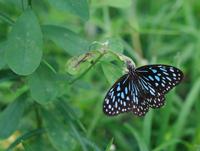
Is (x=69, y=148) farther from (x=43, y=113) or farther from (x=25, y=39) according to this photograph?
(x=25, y=39)

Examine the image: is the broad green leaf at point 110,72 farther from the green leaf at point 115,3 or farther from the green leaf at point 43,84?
the green leaf at point 115,3

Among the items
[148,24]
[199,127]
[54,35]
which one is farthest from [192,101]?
[54,35]

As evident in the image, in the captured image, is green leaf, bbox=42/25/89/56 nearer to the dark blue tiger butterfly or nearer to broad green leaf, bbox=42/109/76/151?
the dark blue tiger butterfly

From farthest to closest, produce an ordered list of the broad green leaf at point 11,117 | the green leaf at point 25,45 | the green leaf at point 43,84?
the broad green leaf at point 11,117, the green leaf at point 43,84, the green leaf at point 25,45

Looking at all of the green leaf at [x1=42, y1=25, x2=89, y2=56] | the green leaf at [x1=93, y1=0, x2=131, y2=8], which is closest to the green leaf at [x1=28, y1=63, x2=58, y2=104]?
the green leaf at [x1=42, y1=25, x2=89, y2=56]

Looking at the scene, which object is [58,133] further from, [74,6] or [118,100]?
[74,6]

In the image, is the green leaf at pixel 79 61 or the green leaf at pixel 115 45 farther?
the green leaf at pixel 115 45

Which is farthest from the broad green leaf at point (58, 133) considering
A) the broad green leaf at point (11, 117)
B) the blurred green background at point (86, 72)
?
the broad green leaf at point (11, 117)
